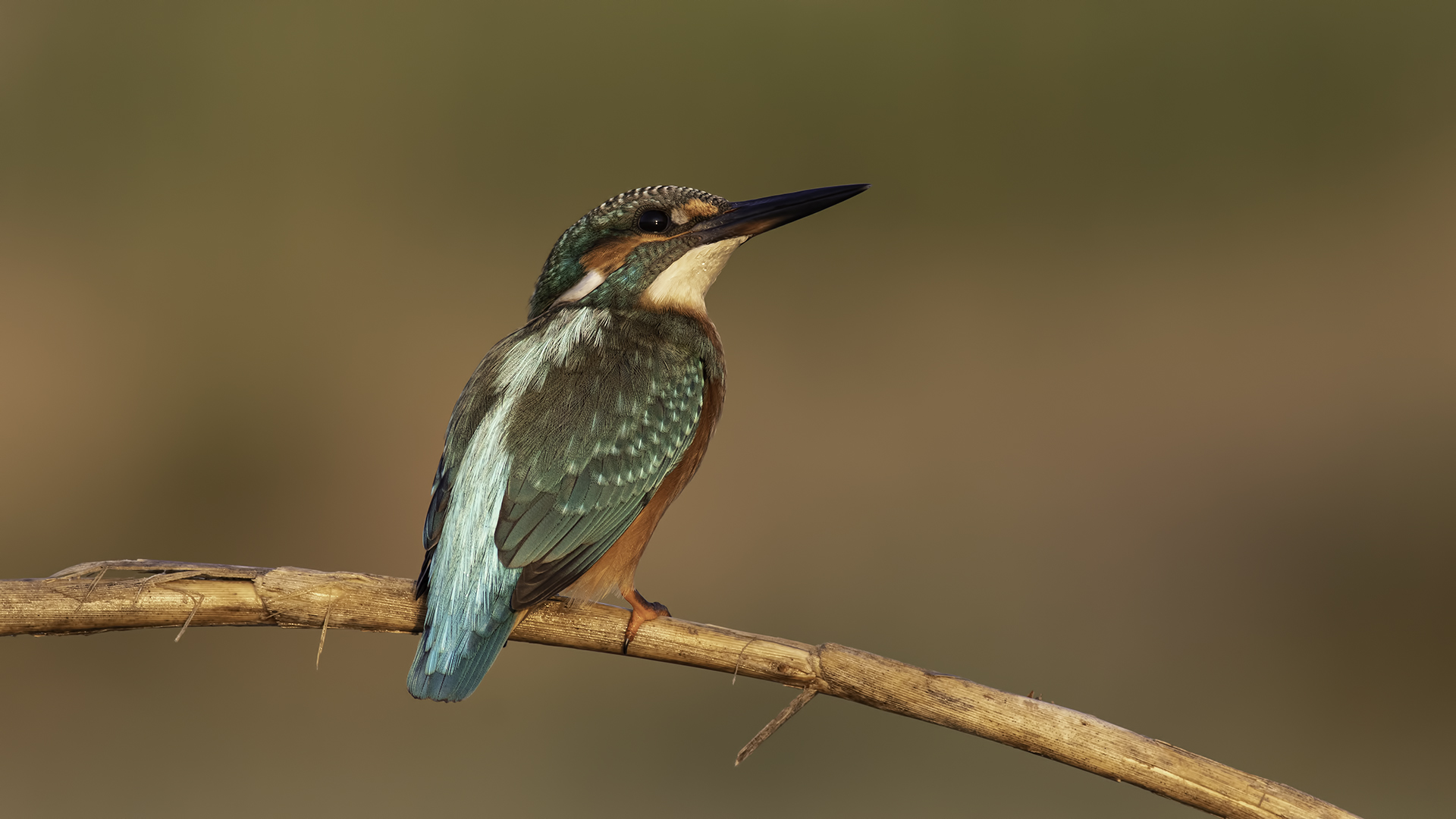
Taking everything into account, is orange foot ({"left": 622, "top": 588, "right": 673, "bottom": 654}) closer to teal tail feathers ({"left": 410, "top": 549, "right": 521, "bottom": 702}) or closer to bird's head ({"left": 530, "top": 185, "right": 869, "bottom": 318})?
teal tail feathers ({"left": 410, "top": 549, "right": 521, "bottom": 702})

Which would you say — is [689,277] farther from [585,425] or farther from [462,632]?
[462,632]

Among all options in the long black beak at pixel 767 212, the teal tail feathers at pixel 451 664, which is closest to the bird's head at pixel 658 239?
the long black beak at pixel 767 212

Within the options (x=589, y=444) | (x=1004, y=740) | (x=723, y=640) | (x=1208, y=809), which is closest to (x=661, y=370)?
(x=589, y=444)

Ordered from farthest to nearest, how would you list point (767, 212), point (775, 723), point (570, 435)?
point (767, 212)
point (570, 435)
point (775, 723)

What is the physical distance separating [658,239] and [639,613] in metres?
0.57

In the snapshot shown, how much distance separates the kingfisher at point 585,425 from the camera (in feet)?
4.29

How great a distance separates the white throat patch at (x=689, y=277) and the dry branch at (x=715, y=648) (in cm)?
51

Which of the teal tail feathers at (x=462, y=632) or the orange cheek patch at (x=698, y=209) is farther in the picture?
the orange cheek patch at (x=698, y=209)

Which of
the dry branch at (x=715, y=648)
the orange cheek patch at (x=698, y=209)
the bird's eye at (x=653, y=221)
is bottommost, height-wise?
the dry branch at (x=715, y=648)

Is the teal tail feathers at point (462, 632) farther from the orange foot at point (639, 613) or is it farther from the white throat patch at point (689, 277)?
the white throat patch at point (689, 277)

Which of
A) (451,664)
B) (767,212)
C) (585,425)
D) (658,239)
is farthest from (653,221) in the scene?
(451,664)

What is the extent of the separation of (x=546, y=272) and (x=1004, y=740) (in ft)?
3.20

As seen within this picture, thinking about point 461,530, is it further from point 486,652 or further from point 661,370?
point 661,370

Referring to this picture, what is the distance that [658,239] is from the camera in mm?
1619
